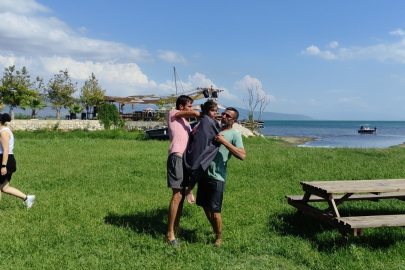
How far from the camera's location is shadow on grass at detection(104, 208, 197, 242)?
4895mm

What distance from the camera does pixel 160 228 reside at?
516 centimetres

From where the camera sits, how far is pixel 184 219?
18.3ft

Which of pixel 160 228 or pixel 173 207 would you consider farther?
pixel 160 228

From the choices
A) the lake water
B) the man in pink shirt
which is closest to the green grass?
the man in pink shirt

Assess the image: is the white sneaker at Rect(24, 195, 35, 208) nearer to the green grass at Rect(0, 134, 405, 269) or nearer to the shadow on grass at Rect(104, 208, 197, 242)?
the green grass at Rect(0, 134, 405, 269)

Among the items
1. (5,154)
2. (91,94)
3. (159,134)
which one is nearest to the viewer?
(5,154)

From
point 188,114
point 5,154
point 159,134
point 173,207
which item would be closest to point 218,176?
point 173,207

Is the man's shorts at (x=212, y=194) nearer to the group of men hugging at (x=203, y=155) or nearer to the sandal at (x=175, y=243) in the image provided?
the group of men hugging at (x=203, y=155)

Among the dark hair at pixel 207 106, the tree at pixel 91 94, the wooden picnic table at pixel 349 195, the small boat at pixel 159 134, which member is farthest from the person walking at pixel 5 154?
the tree at pixel 91 94

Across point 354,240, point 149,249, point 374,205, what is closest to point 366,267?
point 354,240

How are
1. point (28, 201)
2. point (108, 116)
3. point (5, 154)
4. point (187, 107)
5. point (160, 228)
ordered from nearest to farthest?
point (187, 107) → point (160, 228) → point (5, 154) → point (28, 201) → point (108, 116)

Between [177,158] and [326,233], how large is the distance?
243 cm

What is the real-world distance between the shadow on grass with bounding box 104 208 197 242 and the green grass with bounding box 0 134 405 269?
17mm

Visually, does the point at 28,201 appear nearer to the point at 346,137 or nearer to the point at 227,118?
the point at 227,118
